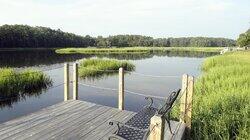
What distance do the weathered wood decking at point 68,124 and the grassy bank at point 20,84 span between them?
5.17m

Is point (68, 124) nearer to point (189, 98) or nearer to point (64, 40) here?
point (189, 98)

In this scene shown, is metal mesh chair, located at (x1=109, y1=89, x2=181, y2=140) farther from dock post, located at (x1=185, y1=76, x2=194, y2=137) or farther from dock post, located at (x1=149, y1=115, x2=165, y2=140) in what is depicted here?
dock post, located at (x1=185, y1=76, x2=194, y2=137)

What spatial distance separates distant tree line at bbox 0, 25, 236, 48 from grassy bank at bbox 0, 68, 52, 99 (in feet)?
229

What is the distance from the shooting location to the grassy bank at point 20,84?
1435cm

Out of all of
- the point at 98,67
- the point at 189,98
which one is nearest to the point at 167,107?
the point at 189,98

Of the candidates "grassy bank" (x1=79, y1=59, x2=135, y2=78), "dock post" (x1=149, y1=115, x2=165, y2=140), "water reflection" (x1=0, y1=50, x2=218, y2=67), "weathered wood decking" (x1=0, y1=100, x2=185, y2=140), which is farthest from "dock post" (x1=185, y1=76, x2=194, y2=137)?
"water reflection" (x1=0, y1=50, x2=218, y2=67)

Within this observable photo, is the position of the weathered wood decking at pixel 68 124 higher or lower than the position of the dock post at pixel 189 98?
lower

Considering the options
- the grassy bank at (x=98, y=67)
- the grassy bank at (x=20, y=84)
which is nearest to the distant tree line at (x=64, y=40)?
the grassy bank at (x=98, y=67)

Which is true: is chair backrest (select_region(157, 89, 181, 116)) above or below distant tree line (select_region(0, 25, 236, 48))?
below

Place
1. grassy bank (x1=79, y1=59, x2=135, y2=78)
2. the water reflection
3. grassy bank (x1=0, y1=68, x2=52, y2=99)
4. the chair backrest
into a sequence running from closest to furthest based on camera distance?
the chair backrest < grassy bank (x1=0, y1=68, x2=52, y2=99) < grassy bank (x1=79, y1=59, x2=135, y2=78) < the water reflection

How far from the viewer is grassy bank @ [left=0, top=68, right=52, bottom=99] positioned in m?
14.4

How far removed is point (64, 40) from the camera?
110125 mm

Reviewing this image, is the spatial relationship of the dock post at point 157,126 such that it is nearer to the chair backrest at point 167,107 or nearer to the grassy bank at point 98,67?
the chair backrest at point 167,107

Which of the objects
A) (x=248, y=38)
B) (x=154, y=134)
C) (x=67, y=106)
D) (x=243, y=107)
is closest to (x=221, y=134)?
(x=243, y=107)
